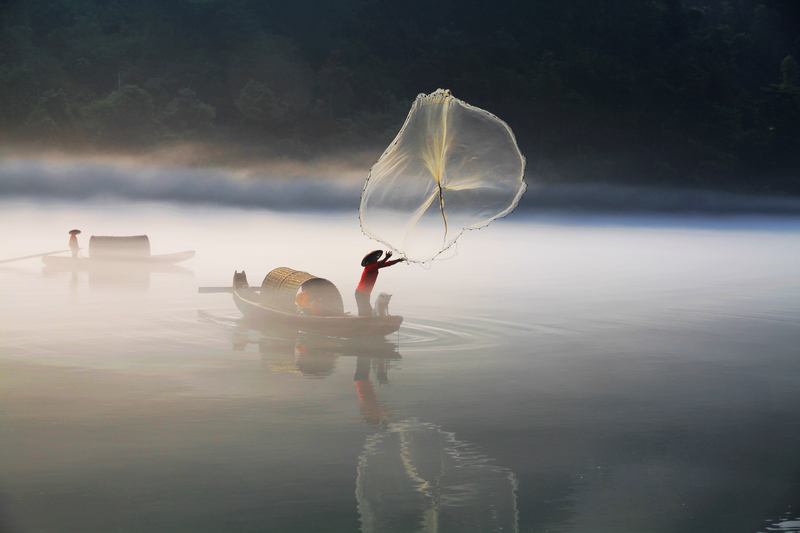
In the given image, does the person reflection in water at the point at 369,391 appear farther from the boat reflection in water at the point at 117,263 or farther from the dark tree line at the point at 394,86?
the dark tree line at the point at 394,86

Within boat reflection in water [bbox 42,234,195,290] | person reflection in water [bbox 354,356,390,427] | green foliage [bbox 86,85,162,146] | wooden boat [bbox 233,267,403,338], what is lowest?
person reflection in water [bbox 354,356,390,427]

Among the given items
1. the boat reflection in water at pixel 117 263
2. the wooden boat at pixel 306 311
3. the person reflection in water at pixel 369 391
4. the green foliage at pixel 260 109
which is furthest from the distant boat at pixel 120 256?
the green foliage at pixel 260 109

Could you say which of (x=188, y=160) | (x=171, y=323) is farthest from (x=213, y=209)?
(x=171, y=323)

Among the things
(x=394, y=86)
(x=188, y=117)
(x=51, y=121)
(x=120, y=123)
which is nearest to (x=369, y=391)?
(x=120, y=123)

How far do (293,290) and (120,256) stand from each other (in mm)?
13175

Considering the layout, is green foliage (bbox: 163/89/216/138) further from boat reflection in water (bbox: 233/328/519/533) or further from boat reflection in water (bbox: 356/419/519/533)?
boat reflection in water (bbox: 356/419/519/533)

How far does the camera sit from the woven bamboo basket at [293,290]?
48.0 ft

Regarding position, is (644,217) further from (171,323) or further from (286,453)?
(286,453)

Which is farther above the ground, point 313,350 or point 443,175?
point 443,175

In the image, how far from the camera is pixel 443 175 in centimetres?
1108

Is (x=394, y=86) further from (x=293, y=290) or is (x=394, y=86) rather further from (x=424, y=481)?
(x=424, y=481)

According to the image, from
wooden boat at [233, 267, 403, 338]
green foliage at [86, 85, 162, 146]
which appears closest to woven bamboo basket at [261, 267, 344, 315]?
wooden boat at [233, 267, 403, 338]

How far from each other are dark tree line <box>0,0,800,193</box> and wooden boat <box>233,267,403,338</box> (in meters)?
70.0

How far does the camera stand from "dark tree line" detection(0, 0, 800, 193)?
274 feet
